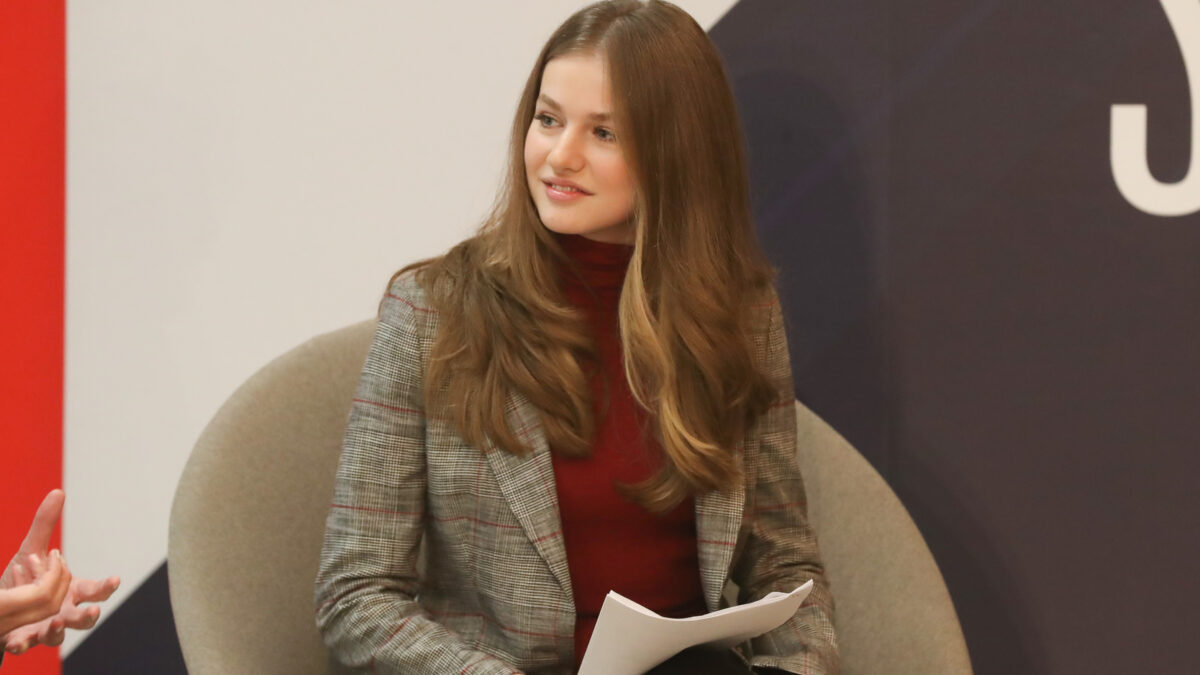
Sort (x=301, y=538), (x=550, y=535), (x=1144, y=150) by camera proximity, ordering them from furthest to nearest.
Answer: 1. (x=1144, y=150)
2. (x=301, y=538)
3. (x=550, y=535)

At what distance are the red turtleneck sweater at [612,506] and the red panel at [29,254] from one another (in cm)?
114

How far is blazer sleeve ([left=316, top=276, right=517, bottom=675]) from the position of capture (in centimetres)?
171

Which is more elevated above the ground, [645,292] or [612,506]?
[645,292]

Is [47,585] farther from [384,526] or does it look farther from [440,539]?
[440,539]

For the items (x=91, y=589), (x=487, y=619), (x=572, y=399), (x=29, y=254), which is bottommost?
(x=487, y=619)

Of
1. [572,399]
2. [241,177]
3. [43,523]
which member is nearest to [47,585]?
[43,523]

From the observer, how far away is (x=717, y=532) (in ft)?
6.03

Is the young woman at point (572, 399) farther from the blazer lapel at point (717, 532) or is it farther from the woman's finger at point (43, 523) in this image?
the woman's finger at point (43, 523)

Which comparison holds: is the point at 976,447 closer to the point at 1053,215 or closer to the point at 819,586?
the point at 1053,215

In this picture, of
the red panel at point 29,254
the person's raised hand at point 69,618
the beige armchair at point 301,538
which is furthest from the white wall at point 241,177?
the person's raised hand at point 69,618

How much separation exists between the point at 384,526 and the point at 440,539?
0.38 ft

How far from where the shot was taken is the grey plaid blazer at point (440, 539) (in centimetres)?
172

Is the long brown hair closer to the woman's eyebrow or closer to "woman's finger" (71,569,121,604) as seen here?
the woman's eyebrow

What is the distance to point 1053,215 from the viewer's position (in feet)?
7.82
